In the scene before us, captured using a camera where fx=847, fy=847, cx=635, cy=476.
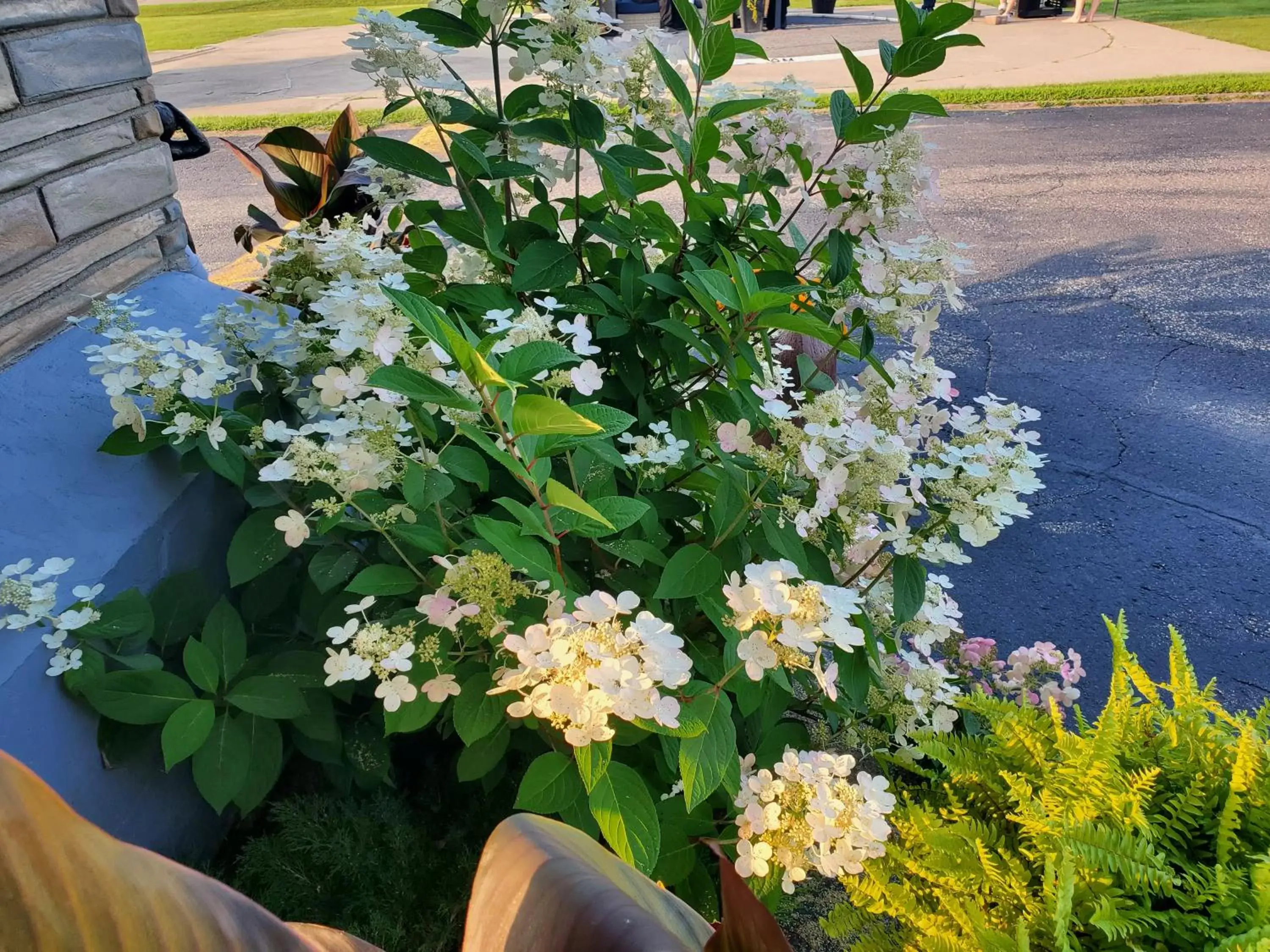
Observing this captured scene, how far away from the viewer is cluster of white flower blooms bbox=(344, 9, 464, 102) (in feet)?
4.64

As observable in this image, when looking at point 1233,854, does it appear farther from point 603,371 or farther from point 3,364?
point 3,364

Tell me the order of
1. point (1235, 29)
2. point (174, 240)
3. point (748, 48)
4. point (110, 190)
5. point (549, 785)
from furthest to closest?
point (1235, 29), point (174, 240), point (110, 190), point (748, 48), point (549, 785)

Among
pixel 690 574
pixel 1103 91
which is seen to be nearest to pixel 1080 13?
pixel 1103 91

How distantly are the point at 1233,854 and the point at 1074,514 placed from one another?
2106mm

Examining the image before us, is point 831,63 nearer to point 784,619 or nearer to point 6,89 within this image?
point 6,89

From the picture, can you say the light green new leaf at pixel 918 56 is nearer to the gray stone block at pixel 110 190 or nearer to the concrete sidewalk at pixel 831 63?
the gray stone block at pixel 110 190

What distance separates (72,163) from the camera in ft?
5.90

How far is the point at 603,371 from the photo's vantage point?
1.47m

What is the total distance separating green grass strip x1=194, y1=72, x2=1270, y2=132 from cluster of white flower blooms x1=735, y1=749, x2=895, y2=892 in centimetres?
926

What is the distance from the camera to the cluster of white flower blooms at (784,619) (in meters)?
0.92

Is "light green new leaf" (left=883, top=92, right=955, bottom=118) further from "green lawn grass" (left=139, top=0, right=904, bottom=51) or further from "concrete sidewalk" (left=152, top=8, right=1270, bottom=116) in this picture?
"green lawn grass" (left=139, top=0, right=904, bottom=51)

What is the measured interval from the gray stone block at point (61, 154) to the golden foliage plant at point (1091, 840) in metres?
2.01

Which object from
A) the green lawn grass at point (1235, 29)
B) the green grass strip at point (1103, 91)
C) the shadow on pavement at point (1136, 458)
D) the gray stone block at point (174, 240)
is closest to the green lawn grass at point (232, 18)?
the green grass strip at point (1103, 91)

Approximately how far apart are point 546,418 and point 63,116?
5.29ft
